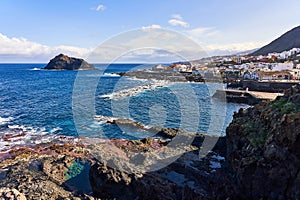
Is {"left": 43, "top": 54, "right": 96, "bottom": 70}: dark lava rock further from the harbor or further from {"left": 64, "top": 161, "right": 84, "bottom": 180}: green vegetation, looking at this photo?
{"left": 64, "top": 161, "right": 84, "bottom": 180}: green vegetation

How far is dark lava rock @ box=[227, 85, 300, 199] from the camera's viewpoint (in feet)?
35.1

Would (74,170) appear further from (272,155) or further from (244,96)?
(244,96)

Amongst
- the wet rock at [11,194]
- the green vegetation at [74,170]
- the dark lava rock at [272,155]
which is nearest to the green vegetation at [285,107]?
the dark lava rock at [272,155]

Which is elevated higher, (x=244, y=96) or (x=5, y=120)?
(x=244, y=96)

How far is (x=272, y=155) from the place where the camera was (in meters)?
11.6

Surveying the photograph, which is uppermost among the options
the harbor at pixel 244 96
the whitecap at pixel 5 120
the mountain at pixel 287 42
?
the mountain at pixel 287 42

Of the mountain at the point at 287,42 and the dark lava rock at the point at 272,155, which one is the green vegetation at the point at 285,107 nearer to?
the dark lava rock at the point at 272,155

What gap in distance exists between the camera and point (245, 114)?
759 inches

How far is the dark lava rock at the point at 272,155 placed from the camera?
10703 millimetres

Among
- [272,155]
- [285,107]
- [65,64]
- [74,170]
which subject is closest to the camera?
[272,155]

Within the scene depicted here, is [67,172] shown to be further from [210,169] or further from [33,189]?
[210,169]

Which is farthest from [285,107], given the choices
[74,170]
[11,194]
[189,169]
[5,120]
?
[5,120]

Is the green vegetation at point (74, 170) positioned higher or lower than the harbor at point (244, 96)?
lower

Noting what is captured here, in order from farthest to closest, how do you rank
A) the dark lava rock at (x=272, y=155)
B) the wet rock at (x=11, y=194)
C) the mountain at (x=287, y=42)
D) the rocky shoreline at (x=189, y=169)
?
1. the mountain at (x=287, y=42)
2. the wet rock at (x=11, y=194)
3. the rocky shoreline at (x=189, y=169)
4. the dark lava rock at (x=272, y=155)
